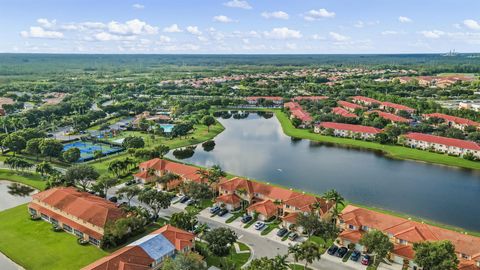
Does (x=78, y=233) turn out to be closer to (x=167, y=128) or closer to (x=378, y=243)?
(x=378, y=243)

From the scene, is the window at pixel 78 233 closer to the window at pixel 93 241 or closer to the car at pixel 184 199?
the window at pixel 93 241

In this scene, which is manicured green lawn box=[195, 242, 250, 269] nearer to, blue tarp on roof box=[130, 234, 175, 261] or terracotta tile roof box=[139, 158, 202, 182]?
blue tarp on roof box=[130, 234, 175, 261]

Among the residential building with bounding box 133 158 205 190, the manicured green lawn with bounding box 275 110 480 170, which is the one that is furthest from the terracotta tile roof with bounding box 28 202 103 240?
the manicured green lawn with bounding box 275 110 480 170

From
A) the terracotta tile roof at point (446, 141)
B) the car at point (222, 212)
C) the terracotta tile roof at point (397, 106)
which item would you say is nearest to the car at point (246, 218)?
the car at point (222, 212)

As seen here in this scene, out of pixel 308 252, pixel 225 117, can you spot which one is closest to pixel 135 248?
pixel 308 252

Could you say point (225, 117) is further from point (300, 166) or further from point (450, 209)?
point (450, 209)

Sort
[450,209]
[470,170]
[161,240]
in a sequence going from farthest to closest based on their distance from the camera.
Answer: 1. [470,170]
2. [450,209]
3. [161,240]

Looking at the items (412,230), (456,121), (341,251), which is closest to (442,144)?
(456,121)
